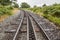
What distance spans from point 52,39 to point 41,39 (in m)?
0.62

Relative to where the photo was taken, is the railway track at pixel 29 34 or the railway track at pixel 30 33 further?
the railway track at pixel 30 33

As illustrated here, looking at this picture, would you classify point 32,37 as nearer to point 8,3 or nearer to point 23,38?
point 23,38

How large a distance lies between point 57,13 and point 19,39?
46.8 feet

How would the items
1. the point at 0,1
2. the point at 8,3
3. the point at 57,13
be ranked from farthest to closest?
the point at 8,3, the point at 0,1, the point at 57,13

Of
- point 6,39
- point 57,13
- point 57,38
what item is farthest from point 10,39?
point 57,13

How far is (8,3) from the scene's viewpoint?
56250 mm

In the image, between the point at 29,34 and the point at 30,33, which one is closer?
the point at 29,34

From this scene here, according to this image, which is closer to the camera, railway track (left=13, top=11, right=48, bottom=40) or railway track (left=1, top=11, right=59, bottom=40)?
railway track (left=13, top=11, right=48, bottom=40)

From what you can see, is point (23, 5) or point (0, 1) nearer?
point (0, 1)

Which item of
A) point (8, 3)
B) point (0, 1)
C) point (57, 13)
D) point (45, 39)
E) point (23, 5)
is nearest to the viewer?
point (45, 39)

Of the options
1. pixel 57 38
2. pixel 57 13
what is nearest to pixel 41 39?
pixel 57 38

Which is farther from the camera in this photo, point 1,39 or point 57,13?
point 57,13

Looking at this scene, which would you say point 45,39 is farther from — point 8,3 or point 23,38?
point 8,3

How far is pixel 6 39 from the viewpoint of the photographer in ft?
33.5
